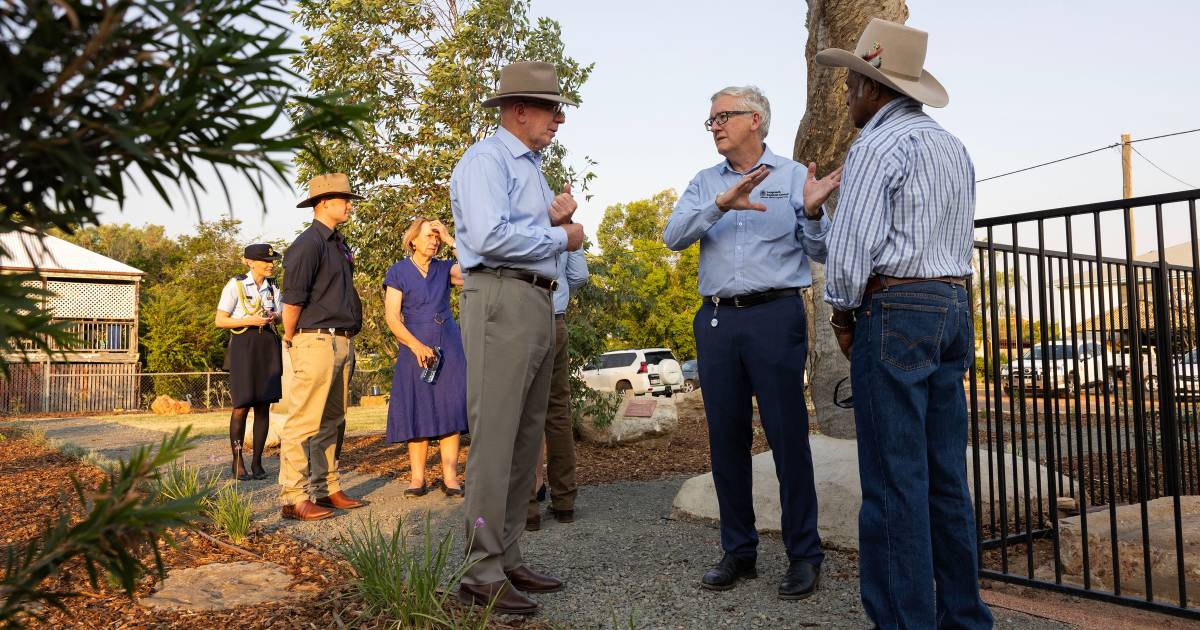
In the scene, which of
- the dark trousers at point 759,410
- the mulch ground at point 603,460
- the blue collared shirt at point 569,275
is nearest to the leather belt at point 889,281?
the dark trousers at point 759,410

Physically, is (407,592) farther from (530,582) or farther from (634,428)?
(634,428)

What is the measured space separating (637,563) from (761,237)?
1735 millimetres

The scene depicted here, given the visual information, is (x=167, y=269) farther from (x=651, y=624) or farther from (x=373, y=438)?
(x=651, y=624)

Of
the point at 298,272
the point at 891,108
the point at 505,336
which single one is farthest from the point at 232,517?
the point at 891,108

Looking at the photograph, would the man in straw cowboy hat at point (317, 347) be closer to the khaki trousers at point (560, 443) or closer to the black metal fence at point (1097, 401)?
the khaki trousers at point (560, 443)

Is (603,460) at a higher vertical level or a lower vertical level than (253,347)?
lower

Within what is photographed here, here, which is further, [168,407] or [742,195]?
[168,407]

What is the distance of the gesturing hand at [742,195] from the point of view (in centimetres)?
368

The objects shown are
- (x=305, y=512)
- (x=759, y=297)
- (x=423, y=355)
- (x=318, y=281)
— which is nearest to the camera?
(x=759, y=297)

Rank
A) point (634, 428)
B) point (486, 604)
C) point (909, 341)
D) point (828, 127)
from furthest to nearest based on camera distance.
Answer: point (634, 428), point (828, 127), point (486, 604), point (909, 341)

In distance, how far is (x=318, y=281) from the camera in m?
5.89

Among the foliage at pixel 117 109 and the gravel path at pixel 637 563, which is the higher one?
the foliage at pixel 117 109

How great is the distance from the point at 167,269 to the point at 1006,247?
44210mm

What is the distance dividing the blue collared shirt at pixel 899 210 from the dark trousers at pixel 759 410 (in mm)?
899
